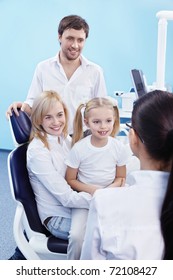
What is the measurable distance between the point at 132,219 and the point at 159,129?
242mm

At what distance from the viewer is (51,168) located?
4.83 feet

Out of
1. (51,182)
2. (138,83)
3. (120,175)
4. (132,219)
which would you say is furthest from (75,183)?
(138,83)

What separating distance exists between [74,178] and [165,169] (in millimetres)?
697

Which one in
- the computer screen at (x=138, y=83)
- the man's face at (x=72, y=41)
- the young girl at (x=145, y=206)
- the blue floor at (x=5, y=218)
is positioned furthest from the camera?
the blue floor at (x=5, y=218)

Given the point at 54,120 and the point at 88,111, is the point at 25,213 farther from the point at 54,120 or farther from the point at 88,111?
the point at 88,111

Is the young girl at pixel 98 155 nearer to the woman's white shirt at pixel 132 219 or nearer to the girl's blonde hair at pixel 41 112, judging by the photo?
the girl's blonde hair at pixel 41 112

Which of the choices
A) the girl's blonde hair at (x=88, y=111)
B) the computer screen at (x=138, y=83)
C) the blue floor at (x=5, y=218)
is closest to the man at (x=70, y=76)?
the computer screen at (x=138, y=83)

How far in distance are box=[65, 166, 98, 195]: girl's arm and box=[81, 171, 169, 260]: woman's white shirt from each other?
623mm

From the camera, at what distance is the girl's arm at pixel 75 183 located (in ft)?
4.91

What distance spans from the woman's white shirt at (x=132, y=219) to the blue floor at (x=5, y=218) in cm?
143

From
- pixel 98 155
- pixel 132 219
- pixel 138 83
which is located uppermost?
pixel 138 83

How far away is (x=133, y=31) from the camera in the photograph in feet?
12.0

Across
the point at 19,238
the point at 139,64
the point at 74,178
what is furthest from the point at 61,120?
the point at 139,64
